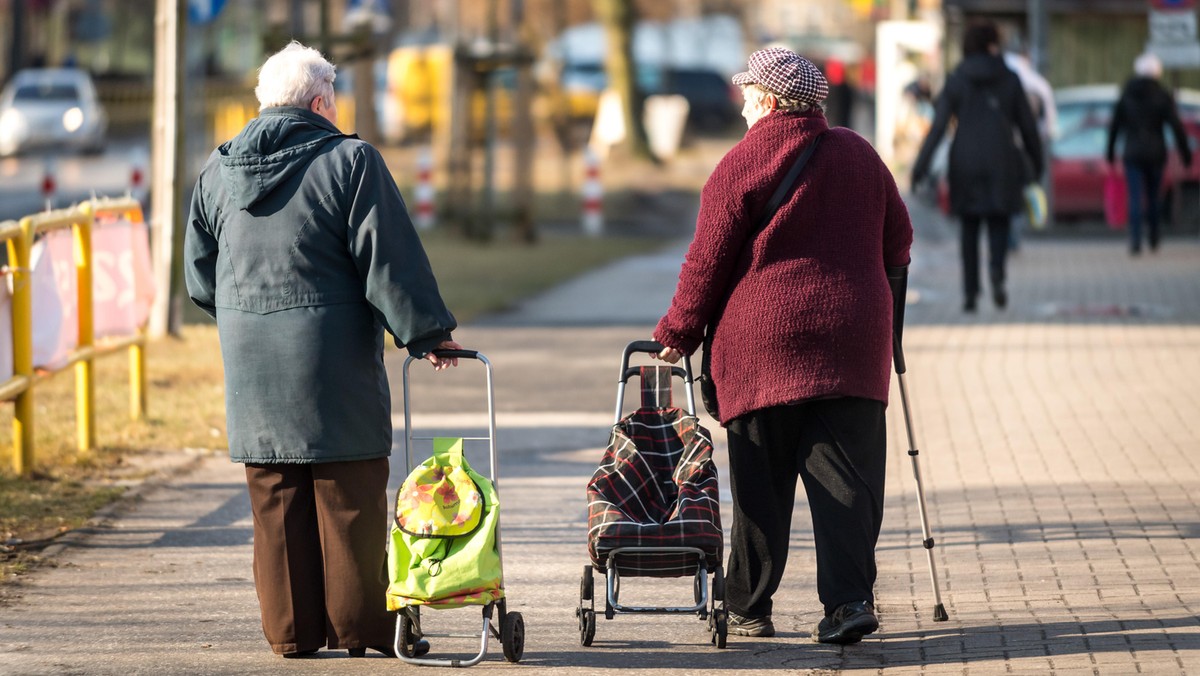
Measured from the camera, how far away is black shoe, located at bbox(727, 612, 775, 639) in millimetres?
5934

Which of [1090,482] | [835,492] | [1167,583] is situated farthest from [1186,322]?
[835,492]

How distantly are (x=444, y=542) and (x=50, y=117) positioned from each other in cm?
3634

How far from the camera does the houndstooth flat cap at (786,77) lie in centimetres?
567

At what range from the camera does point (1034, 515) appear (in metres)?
7.77

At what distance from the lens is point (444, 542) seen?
5.46 metres

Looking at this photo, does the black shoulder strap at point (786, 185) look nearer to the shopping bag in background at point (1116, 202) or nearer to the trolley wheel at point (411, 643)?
the trolley wheel at point (411, 643)

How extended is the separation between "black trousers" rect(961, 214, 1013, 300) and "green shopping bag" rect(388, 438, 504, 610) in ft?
29.0

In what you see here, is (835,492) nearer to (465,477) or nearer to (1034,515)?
(465,477)

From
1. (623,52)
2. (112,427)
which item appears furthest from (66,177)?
(112,427)

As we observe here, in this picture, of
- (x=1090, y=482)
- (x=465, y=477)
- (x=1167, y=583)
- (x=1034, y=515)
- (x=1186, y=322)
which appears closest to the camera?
(x=465, y=477)

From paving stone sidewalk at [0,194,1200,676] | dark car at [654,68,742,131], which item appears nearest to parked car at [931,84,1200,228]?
paving stone sidewalk at [0,194,1200,676]

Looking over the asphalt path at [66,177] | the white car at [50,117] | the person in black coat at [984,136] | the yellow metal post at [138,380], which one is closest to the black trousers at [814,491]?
the yellow metal post at [138,380]

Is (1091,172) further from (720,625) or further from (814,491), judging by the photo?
(720,625)

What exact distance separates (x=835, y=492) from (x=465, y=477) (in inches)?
43.5
